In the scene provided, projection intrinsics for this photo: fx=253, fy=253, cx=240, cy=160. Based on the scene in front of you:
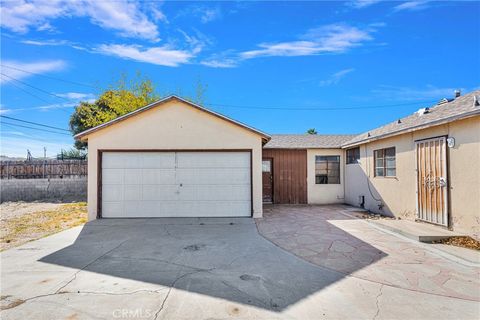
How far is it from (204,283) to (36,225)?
8.19 m

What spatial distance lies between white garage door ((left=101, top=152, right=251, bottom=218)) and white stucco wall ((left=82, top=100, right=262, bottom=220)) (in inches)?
12.1

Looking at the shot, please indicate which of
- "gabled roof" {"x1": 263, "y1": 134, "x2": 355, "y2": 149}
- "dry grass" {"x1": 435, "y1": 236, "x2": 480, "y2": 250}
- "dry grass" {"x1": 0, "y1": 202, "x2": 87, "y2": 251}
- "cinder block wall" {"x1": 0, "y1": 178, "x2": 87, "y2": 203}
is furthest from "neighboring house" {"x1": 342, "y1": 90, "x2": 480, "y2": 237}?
"cinder block wall" {"x1": 0, "y1": 178, "x2": 87, "y2": 203}

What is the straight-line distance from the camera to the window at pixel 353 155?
38.9ft

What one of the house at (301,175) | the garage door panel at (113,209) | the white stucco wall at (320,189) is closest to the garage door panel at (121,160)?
the garage door panel at (113,209)

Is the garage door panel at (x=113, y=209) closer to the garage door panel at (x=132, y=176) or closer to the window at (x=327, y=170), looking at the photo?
the garage door panel at (x=132, y=176)

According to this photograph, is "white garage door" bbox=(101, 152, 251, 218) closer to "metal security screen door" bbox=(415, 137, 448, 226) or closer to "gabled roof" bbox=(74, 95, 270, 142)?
"gabled roof" bbox=(74, 95, 270, 142)

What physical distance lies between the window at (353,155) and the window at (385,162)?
1.47 metres

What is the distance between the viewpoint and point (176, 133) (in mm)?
9336

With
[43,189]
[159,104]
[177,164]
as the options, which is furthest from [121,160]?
[43,189]

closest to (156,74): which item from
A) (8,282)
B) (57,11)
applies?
(57,11)

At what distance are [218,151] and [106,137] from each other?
414cm

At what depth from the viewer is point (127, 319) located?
2945mm

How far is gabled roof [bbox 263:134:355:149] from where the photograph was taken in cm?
1280

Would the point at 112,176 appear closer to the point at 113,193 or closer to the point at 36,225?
the point at 113,193
